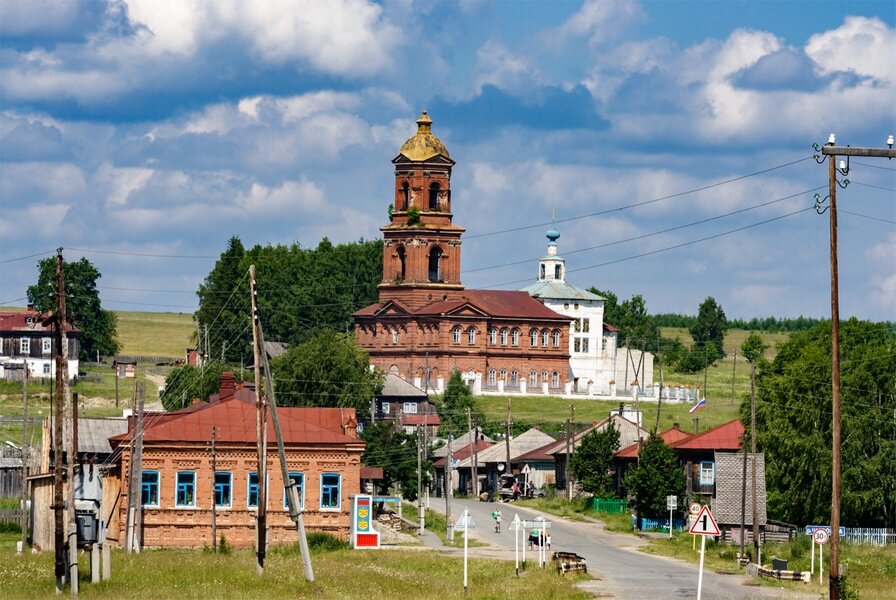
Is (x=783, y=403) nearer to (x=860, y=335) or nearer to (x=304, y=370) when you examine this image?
(x=860, y=335)

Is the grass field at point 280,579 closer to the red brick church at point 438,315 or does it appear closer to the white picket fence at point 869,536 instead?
the white picket fence at point 869,536

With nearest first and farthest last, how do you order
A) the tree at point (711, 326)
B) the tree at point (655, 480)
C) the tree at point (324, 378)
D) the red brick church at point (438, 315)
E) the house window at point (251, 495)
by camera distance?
the house window at point (251, 495) → the tree at point (655, 480) → the tree at point (324, 378) → the red brick church at point (438, 315) → the tree at point (711, 326)

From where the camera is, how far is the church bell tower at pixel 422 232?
141000 millimetres

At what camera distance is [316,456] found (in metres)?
65.5

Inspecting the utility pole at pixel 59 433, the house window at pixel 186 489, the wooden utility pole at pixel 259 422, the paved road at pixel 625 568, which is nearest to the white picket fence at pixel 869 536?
the paved road at pixel 625 568

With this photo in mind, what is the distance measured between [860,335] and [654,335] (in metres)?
89.3

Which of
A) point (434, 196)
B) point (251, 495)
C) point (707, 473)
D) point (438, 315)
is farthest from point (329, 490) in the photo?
point (434, 196)

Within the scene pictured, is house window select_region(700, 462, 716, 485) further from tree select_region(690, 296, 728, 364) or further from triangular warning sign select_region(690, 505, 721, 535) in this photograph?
tree select_region(690, 296, 728, 364)

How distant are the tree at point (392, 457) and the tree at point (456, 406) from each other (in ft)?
83.7

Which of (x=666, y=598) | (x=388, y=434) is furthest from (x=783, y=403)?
(x=666, y=598)

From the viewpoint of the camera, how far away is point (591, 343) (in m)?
149

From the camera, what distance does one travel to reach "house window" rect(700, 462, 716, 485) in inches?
3349

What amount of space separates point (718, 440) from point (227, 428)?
27557 millimetres

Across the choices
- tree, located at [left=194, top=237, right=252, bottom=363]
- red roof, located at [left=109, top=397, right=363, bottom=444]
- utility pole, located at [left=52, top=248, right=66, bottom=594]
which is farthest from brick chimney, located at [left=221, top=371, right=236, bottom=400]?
tree, located at [left=194, top=237, right=252, bottom=363]
